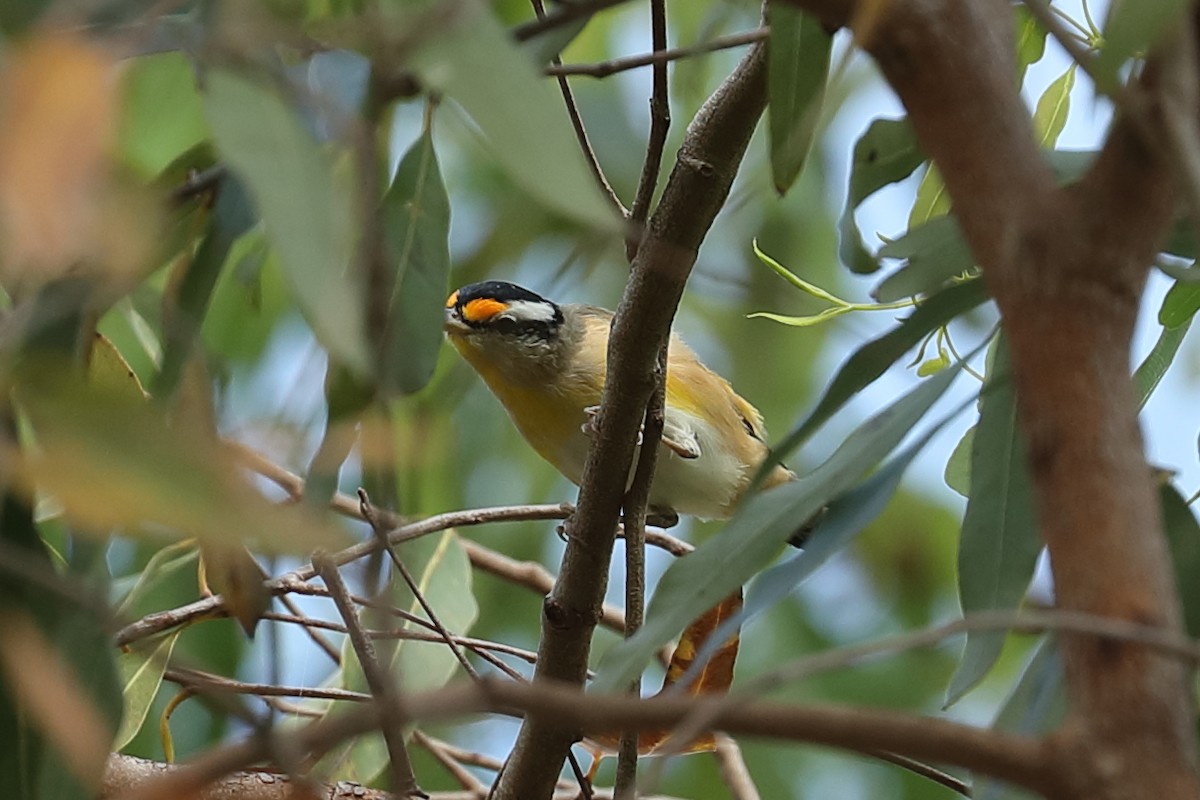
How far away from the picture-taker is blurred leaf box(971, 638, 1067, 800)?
0.76 metres

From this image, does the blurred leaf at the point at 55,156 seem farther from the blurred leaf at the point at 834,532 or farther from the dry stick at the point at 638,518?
the dry stick at the point at 638,518

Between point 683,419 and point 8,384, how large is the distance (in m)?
2.03

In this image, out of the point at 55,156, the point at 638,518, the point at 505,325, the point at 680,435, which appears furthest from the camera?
the point at 505,325

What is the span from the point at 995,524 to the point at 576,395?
1613mm

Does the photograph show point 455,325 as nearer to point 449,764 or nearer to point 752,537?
point 449,764

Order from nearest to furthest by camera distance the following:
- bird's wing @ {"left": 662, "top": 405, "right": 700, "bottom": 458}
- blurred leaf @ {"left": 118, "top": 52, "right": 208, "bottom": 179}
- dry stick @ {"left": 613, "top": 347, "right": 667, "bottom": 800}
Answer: dry stick @ {"left": 613, "top": 347, "right": 667, "bottom": 800}, blurred leaf @ {"left": 118, "top": 52, "right": 208, "bottom": 179}, bird's wing @ {"left": 662, "top": 405, "right": 700, "bottom": 458}

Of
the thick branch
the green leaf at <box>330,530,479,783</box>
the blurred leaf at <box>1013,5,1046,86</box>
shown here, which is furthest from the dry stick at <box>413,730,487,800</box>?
the thick branch

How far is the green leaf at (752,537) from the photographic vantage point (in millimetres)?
→ 793

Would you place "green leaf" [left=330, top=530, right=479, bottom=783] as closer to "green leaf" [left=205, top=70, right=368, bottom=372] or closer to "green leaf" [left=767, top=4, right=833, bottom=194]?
"green leaf" [left=767, top=4, right=833, bottom=194]

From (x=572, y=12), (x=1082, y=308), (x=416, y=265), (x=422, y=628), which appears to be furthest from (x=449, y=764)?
(x=1082, y=308)

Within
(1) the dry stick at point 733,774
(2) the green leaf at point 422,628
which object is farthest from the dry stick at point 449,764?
(1) the dry stick at point 733,774

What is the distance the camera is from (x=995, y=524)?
0.93 metres

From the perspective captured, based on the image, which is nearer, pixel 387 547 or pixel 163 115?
pixel 387 547

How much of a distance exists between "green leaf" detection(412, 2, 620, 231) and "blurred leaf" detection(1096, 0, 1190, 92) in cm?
22
